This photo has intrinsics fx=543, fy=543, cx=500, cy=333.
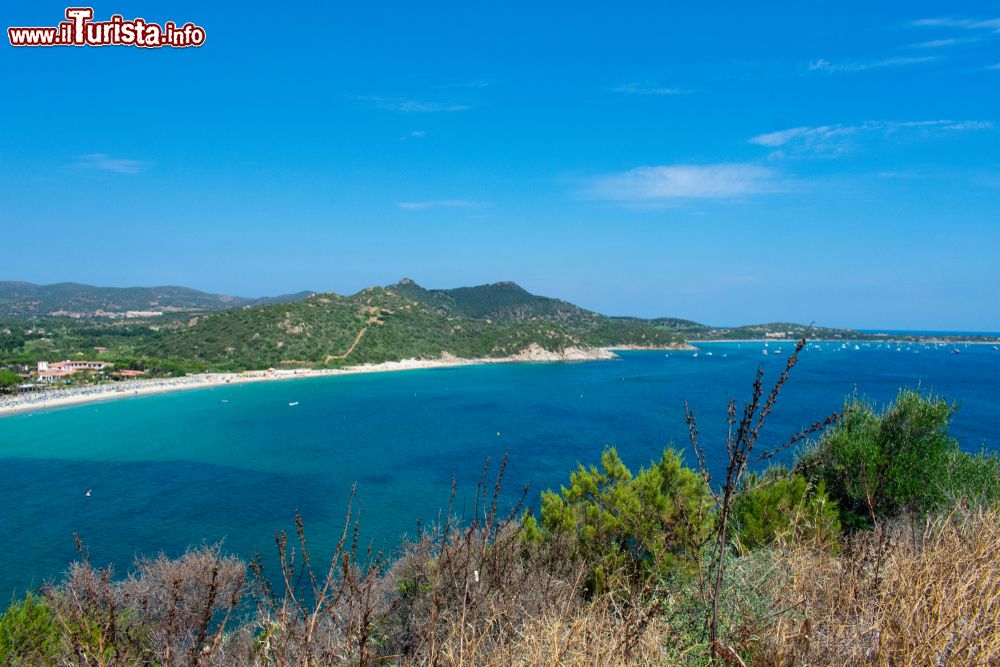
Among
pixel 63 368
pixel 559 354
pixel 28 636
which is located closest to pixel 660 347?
pixel 559 354

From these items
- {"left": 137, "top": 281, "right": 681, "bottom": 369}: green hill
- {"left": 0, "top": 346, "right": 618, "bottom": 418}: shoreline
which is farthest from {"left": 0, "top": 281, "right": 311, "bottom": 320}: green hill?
{"left": 0, "top": 346, "right": 618, "bottom": 418}: shoreline

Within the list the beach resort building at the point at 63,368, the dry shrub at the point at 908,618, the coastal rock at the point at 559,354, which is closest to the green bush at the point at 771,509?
the dry shrub at the point at 908,618

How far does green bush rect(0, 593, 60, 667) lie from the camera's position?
8.59 m

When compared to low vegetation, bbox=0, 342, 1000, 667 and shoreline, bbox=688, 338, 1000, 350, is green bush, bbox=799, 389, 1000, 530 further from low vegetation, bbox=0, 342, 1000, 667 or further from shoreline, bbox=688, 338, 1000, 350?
shoreline, bbox=688, 338, 1000, 350

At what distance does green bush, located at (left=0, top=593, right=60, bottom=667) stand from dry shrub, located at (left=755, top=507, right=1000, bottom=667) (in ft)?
34.5

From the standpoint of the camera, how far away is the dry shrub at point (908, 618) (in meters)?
2.53

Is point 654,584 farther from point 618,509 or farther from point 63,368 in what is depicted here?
point 63,368

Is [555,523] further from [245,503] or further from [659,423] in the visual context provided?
[659,423]

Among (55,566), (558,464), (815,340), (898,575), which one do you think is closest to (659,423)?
(558,464)

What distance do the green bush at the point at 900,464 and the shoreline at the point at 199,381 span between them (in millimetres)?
59732

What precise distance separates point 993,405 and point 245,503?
59.3 metres

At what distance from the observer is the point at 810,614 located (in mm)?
3053

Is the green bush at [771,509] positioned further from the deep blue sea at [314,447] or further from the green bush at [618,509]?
the deep blue sea at [314,447]

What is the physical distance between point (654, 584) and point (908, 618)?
132cm
